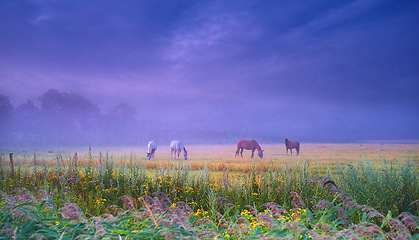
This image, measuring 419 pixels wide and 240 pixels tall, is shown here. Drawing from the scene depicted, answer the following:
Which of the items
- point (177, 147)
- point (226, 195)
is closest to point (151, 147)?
point (177, 147)

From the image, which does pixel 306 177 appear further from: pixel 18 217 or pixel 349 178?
pixel 18 217

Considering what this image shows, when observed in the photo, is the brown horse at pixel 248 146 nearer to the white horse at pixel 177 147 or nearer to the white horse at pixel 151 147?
the white horse at pixel 177 147

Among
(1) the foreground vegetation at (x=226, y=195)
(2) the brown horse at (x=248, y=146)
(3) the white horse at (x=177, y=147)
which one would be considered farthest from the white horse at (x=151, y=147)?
(1) the foreground vegetation at (x=226, y=195)

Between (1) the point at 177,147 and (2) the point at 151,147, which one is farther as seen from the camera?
(2) the point at 151,147

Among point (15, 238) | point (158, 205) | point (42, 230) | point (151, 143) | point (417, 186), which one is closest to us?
point (15, 238)

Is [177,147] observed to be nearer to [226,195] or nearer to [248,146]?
[248,146]

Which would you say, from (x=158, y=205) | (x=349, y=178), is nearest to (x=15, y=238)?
(x=158, y=205)

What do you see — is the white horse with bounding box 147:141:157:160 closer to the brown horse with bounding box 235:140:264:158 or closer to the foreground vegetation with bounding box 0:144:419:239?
the brown horse with bounding box 235:140:264:158

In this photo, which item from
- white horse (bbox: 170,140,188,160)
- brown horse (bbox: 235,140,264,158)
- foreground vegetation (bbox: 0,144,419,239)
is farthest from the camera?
brown horse (bbox: 235,140,264,158)

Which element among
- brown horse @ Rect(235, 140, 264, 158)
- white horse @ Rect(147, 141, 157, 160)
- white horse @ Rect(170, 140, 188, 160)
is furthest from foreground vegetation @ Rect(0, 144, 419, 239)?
brown horse @ Rect(235, 140, 264, 158)

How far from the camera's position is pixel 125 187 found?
8844 millimetres

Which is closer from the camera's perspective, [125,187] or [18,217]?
[18,217]

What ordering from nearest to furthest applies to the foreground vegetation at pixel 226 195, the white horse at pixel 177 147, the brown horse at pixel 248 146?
1. the foreground vegetation at pixel 226 195
2. the white horse at pixel 177 147
3. the brown horse at pixel 248 146

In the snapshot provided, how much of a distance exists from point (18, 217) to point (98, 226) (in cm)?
150
